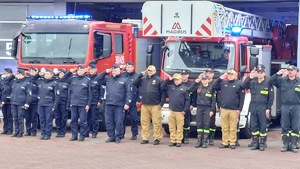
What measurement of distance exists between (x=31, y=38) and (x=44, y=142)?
3655 millimetres

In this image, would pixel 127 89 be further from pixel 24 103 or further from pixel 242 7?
pixel 242 7

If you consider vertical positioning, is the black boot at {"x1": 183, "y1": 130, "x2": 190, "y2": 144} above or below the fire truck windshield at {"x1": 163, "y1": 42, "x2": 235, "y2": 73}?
below

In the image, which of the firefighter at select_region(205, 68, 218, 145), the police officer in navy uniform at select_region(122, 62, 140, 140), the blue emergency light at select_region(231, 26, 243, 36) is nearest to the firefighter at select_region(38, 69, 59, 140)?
the police officer in navy uniform at select_region(122, 62, 140, 140)

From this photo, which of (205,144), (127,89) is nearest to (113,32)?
(127,89)

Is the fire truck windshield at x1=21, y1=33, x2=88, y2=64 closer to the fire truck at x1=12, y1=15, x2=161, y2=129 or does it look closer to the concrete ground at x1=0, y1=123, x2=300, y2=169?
the fire truck at x1=12, y1=15, x2=161, y2=129

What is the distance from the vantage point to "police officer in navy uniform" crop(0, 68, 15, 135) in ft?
60.3

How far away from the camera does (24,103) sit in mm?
17750

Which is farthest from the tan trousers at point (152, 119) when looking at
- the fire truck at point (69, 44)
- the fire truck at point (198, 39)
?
the fire truck at point (69, 44)

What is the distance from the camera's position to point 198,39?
17.4 meters

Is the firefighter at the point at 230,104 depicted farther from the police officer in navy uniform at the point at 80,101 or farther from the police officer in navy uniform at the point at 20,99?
the police officer in navy uniform at the point at 20,99

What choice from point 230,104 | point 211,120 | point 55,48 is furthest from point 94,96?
point 230,104

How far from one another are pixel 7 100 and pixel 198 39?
494 centimetres

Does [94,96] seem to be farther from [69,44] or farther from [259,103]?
[259,103]

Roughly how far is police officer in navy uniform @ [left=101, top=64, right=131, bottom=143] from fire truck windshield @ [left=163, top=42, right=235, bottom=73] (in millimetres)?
1384
